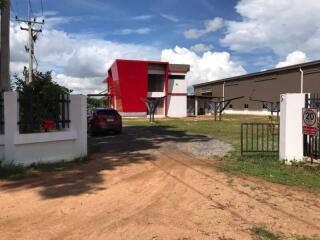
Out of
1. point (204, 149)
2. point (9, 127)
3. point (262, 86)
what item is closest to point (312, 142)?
point (204, 149)

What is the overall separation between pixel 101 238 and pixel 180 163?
260 inches

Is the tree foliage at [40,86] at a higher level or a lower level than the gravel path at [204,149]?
higher

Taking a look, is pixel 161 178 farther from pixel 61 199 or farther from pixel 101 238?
pixel 101 238

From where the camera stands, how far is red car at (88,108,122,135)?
2305cm

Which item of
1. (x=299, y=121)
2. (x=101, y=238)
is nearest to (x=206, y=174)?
(x=299, y=121)

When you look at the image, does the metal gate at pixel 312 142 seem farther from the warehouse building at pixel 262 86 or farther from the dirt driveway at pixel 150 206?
the warehouse building at pixel 262 86

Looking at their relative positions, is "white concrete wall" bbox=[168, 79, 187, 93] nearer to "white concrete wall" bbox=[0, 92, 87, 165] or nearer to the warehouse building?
the warehouse building

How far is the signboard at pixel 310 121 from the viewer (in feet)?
36.2

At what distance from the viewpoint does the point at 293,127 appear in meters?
11.8

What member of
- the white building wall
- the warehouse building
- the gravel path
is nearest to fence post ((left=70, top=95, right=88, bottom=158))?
the gravel path

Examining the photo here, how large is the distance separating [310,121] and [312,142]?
0.61m

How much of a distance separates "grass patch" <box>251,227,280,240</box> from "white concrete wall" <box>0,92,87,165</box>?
272 inches

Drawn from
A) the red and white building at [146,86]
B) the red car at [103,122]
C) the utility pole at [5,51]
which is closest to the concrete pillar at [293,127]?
the utility pole at [5,51]

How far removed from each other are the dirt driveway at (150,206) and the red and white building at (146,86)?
138ft
